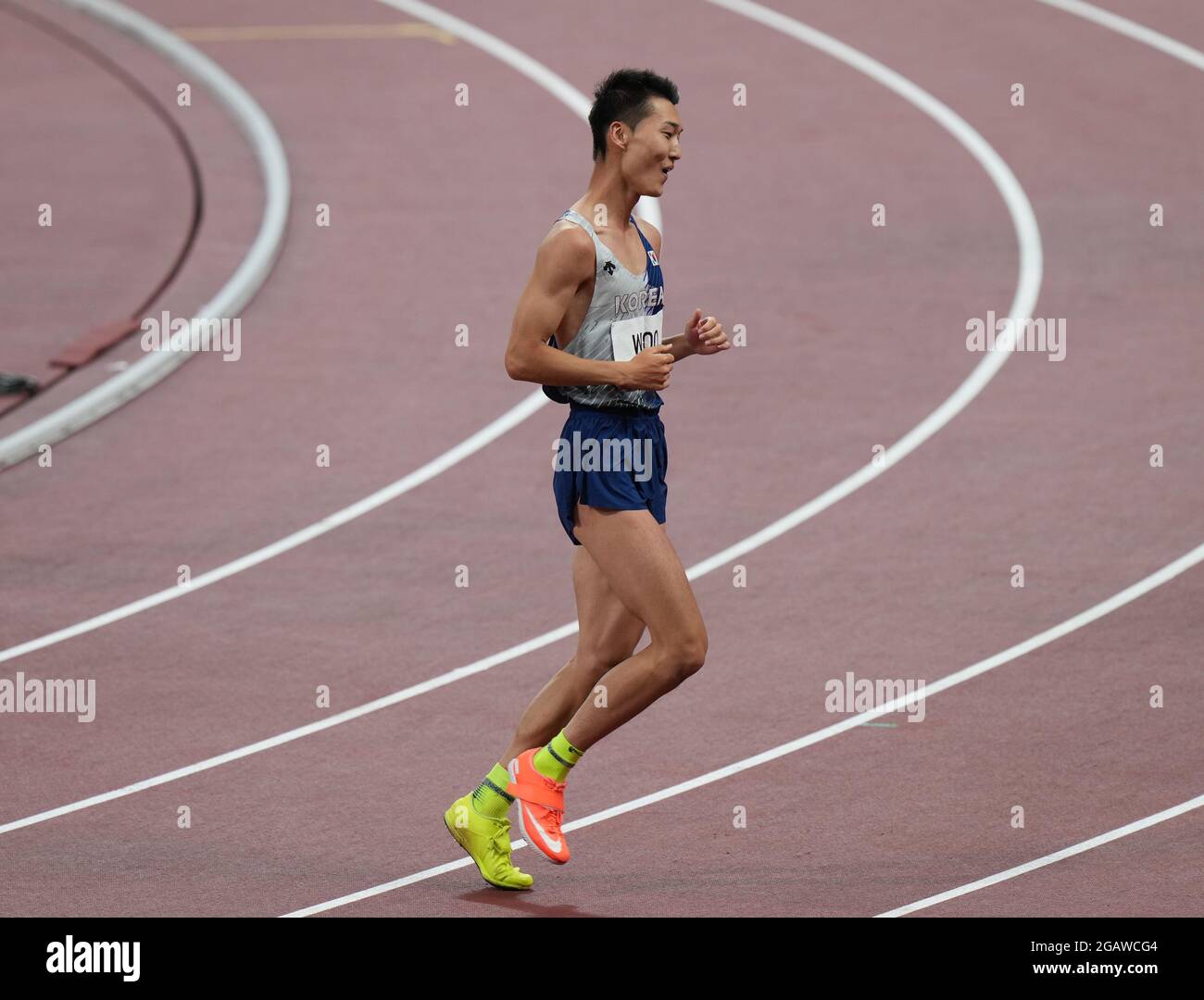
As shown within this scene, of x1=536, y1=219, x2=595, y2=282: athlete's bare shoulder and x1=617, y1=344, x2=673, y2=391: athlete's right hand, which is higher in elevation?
x1=536, y1=219, x2=595, y2=282: athlete's bare shoulder

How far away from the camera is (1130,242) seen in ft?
43.4

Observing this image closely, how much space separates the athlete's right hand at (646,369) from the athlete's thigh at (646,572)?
1.41 feet

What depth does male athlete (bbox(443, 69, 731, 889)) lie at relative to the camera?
19.6 feet

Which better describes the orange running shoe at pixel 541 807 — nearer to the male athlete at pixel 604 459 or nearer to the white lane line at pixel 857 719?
the male athlete at pixel 604 459

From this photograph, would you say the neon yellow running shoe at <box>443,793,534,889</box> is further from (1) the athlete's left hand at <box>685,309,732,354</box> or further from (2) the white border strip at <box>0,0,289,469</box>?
(2) the white border strip at <box>0,0,289,469</box>

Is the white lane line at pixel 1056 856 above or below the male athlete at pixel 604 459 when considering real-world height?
below

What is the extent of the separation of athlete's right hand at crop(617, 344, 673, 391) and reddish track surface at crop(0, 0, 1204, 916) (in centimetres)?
175

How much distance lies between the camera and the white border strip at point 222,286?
11.0 meters

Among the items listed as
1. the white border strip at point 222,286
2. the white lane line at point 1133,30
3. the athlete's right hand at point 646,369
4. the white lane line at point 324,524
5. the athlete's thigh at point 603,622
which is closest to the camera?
the athlete's right hand at point 646,369

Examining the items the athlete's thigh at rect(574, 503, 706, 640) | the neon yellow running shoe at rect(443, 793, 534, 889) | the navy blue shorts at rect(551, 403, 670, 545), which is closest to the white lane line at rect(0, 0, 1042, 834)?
the neon yellow running shoe at rect(443, 793, 534, 889)

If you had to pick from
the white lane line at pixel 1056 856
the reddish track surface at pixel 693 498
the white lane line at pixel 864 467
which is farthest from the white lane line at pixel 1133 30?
the white lane line at pixel 1056 856

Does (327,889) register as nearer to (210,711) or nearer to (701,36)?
(210,711)

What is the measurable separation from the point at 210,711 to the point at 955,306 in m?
6.32

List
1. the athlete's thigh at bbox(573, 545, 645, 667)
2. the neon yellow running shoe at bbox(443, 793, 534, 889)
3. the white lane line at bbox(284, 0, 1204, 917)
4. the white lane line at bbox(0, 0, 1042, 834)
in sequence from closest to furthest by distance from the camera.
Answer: the athlete's thigh at bbox(573, 545, 645, 667)
the neon yellow running shoe at bbox(443, 793, 534, 889)
the white lane line at bbox(284, 0, 1204, 917)
the white lane line at bbox(0, 0, 1042, 834)
